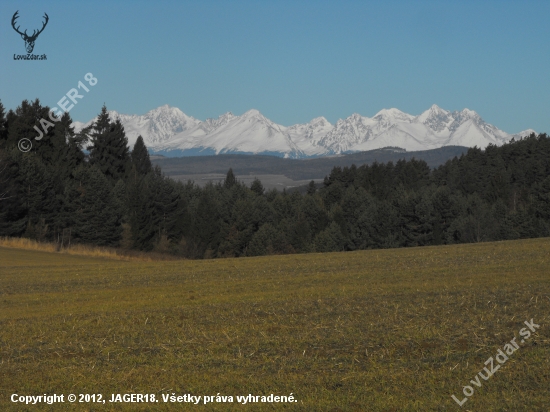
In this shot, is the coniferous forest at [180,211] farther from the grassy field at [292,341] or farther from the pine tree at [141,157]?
the grassy field at [292,341]

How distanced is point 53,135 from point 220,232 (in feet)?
114

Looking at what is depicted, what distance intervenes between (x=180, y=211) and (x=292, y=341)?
10778cm

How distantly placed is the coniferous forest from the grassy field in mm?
66582

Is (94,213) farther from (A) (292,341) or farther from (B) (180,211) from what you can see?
(A) (292,341)

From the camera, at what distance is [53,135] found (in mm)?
115250

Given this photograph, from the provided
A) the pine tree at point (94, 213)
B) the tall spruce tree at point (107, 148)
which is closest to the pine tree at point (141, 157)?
the tall spruce tree at point (107, 148)

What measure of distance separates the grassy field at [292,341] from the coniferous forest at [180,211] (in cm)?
6658

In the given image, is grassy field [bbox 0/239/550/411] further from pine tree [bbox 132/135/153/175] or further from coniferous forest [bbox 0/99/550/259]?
pine tree [bbox 132/135/153/175]

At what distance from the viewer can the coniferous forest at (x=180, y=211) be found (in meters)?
96.2

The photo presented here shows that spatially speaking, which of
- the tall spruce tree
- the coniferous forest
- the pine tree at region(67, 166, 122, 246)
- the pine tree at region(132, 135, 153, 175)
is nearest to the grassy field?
the coniferous forest

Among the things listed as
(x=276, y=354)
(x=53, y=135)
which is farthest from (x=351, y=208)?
(x=276, y=354)

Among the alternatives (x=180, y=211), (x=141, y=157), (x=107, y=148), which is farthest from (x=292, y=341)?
(x=141, y=157)

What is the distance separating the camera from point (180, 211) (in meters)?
121

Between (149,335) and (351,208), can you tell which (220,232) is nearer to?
(351,208)
